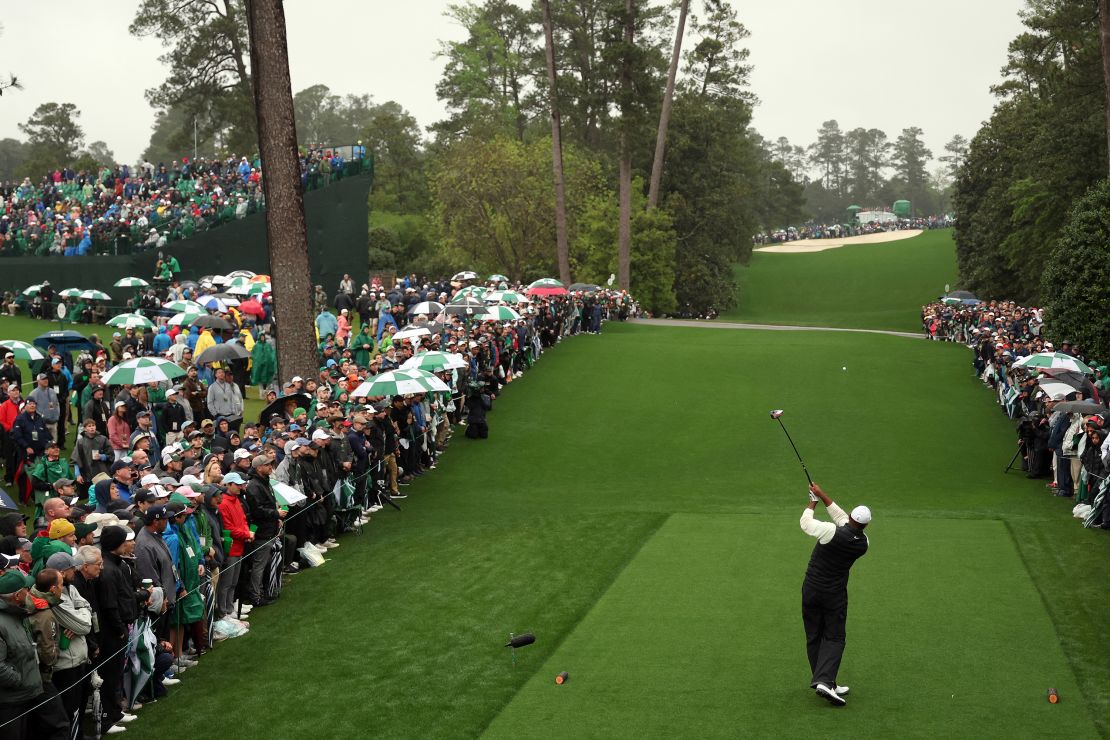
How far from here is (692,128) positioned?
63.2 metres

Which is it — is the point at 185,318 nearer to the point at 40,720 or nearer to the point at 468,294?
the point at 468,294

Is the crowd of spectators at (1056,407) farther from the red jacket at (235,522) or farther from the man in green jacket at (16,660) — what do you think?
the man in green jacket at (16,660)

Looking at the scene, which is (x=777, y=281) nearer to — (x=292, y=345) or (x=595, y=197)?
(x=595, y=197)

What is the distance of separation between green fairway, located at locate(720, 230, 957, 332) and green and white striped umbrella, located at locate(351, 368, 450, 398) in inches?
1766

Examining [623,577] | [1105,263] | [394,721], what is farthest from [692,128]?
[394,721]

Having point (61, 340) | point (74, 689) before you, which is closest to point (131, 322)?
point (61, 340)

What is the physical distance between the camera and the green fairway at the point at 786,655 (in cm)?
1003

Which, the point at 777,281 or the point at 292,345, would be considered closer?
the point at 292,345

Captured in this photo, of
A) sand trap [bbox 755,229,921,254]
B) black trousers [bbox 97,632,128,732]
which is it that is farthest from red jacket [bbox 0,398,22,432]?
sand trap [bbox 755,229,921,254]

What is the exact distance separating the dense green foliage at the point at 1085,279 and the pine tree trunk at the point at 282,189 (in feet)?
52.7

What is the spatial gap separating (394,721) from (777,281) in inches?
2930

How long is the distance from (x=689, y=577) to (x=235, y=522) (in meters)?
5.48

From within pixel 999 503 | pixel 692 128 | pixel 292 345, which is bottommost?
pixel 999 503

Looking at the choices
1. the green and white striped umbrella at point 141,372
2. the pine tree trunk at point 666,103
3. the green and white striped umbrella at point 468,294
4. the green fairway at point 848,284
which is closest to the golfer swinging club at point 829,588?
the green and white striped umbrella at point 141,372
